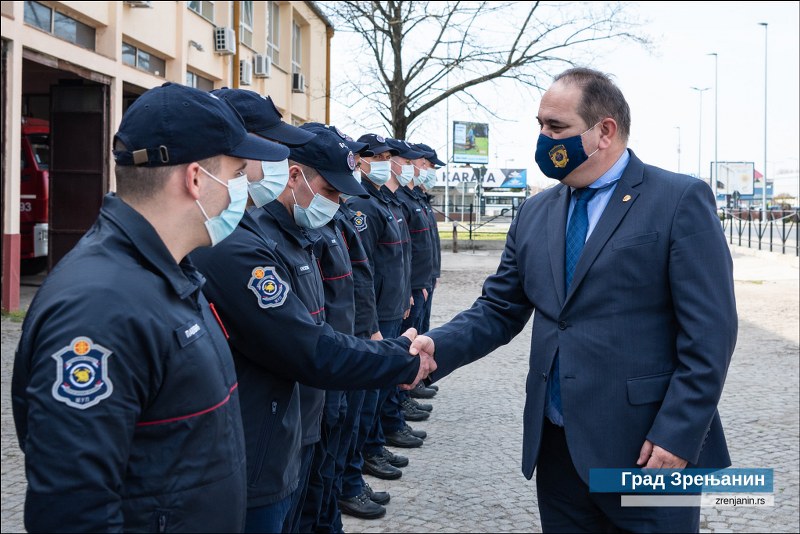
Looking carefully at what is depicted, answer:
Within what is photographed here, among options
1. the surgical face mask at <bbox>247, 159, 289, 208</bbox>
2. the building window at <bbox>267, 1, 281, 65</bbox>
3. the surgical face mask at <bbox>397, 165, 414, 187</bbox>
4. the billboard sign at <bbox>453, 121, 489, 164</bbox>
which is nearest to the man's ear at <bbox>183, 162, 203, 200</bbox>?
the surgical face mask at <bbox>247, 159, 289, 208</bbox>

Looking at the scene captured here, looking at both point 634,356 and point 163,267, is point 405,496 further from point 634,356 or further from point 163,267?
point 163,267

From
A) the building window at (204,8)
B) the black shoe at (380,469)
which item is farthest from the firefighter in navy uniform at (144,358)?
the building window at (204,8)

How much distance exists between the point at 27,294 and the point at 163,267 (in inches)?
528

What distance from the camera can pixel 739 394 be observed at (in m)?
8.43

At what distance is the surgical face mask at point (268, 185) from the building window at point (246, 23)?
1952 cm

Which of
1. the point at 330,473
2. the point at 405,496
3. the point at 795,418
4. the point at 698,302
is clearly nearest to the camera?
the point at 698,302

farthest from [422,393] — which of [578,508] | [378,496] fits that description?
[578,508]

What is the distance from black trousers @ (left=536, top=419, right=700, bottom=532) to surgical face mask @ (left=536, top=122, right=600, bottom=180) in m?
0.94

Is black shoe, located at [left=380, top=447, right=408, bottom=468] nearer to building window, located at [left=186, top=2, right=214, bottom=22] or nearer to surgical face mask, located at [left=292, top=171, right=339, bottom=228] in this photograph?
surgical face mask, located at [left=292, top=171, right=339, bottom=228]

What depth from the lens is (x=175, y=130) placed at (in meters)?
2.07

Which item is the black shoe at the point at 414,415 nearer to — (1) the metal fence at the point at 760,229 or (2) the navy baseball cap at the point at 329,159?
(2) the navy baseball cap at the point at 329,159

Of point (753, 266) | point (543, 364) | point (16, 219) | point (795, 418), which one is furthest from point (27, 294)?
point (753, 266)

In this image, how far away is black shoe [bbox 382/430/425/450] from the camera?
668cm

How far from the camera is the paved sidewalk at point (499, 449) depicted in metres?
5.00
